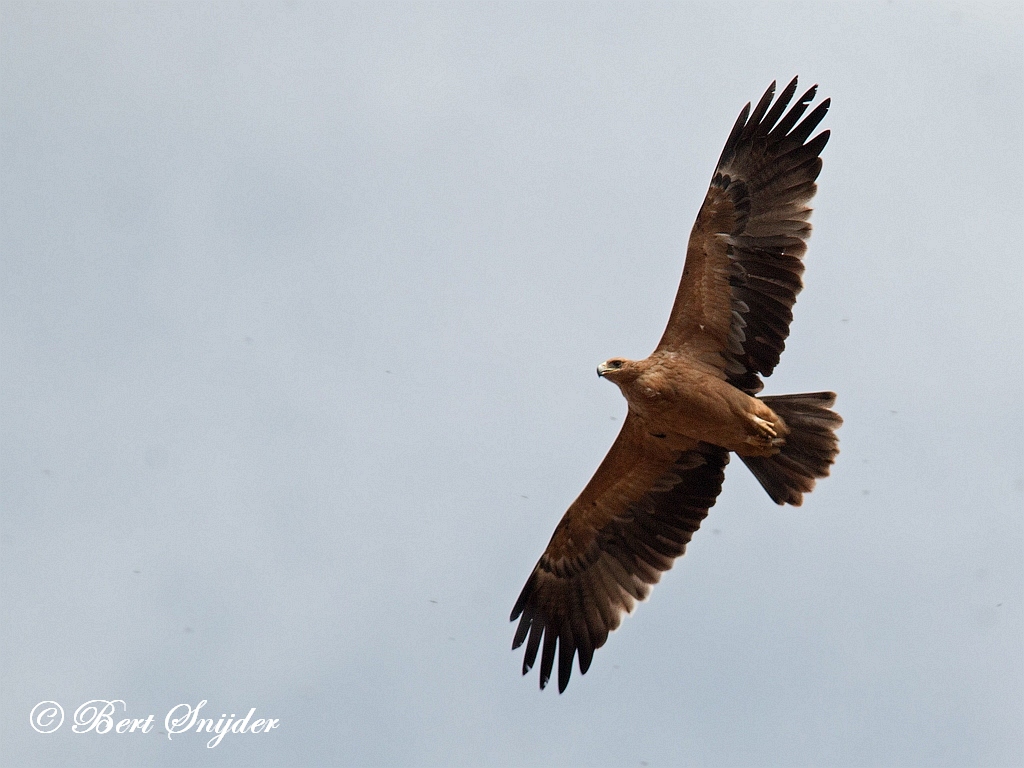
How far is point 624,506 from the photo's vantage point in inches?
520

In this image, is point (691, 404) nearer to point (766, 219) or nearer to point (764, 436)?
point (764, 436)

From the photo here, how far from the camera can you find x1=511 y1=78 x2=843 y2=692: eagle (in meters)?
12.2

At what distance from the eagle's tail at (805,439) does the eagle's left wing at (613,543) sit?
2.15 ft

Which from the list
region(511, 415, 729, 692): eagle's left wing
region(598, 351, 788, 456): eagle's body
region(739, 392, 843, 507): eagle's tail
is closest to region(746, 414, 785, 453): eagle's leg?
region(598, 351, 788, 456): eagle's body

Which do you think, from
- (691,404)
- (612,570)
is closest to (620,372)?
(691,404)

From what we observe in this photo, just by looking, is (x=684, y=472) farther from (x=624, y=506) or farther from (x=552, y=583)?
(x=552, y=583)

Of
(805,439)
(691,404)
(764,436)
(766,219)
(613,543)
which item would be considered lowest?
(613,543)

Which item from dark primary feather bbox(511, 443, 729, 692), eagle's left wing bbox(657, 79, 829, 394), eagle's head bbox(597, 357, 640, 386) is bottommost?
dark primary feather bbox(511, 443, 729, 692)

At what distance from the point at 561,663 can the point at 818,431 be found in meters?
3.46

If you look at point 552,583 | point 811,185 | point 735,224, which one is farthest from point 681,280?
point 552,583

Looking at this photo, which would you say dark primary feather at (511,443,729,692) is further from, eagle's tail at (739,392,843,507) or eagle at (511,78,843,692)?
eagle's tail at (739,392,843,507)

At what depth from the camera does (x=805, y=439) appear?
12.6m

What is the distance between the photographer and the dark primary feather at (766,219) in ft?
40.1

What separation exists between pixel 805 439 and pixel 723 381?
3.32ft
